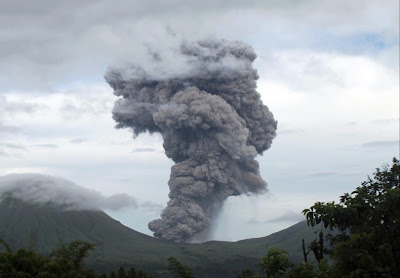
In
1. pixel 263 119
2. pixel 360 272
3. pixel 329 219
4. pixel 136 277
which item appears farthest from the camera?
pixel 263 119

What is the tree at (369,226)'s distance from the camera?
33625 millimetres

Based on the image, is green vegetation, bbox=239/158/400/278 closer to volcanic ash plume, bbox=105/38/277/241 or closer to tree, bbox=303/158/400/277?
tree, bbox=303/158/400/277

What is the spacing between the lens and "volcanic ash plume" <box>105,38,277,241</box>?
122062mm

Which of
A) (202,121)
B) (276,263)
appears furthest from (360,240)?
(202,121)

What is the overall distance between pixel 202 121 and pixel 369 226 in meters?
80.1

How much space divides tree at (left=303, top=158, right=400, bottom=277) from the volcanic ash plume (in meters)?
72.8

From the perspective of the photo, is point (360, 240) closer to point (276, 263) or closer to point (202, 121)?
point (276, 263)

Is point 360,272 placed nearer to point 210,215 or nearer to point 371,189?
point 371,189

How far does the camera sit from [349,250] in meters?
33.8

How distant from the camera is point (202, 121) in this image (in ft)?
399

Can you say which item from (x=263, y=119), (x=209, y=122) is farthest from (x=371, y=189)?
(x=263, y=119)

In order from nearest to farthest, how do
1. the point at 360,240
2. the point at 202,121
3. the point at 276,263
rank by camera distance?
1. the point at 360,240
2. the point at 276,263
3. the point at 202,121

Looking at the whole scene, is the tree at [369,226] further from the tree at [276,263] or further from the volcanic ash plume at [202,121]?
the volcanic ash plume at [202,121]

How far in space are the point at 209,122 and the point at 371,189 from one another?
74331 millimetres
